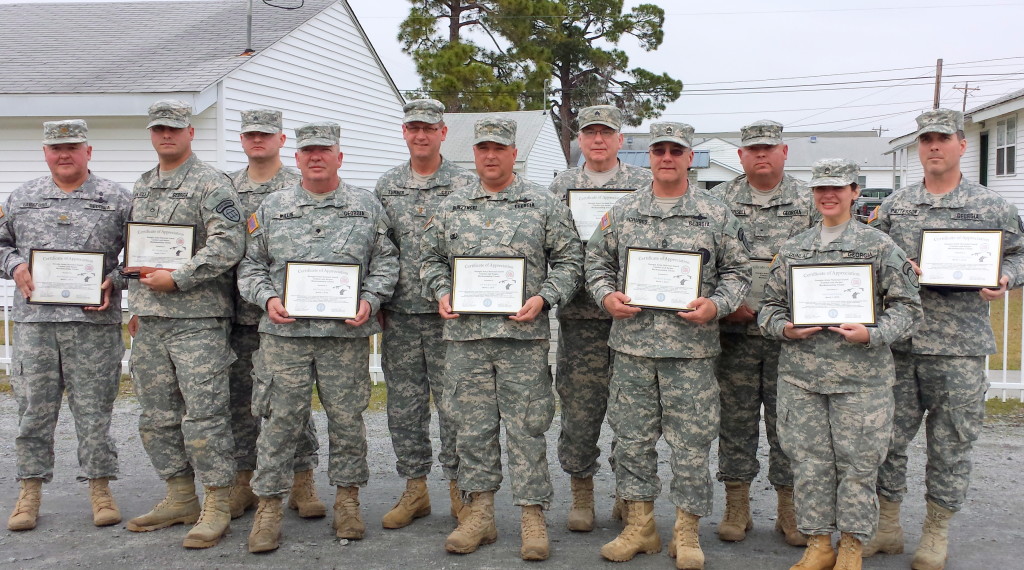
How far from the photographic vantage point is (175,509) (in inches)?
193

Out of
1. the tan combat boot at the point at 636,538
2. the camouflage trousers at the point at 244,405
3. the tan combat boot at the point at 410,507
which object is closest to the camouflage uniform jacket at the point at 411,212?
the camouflage trousers at the point at 244,405

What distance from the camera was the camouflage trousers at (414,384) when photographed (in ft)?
16.1

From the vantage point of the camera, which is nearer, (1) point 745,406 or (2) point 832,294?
(2) point 832,294

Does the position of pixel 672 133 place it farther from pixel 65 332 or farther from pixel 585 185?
pixel 65 332

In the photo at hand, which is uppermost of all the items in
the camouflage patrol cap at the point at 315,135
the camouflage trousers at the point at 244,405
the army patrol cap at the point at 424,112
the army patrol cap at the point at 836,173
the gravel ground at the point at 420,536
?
the army patrol cap at the point at 424,112

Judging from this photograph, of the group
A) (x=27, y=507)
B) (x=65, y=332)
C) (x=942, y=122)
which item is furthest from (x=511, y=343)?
(x=27, y=507)

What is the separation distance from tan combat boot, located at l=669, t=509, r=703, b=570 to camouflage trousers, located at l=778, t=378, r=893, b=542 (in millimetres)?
527

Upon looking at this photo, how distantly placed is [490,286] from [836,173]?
1803 mm

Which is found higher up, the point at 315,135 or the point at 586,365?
the point at 315,135

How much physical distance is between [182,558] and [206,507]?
36cm

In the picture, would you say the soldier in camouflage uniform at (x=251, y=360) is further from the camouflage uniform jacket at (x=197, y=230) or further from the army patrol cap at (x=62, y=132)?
the army patrol cap at (x=62, y=132)

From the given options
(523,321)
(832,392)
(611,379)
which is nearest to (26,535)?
(523,321)

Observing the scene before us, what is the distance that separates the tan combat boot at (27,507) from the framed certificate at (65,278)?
1089 mm

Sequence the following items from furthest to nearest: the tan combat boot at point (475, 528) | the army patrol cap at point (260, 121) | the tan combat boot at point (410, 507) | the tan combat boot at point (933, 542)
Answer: the army patrol cap at point (260, 121)
the tan combat boot at point (410, 507)
the tan combat boot at point (475, 528)
the tan combat boot at point (933, 542)
